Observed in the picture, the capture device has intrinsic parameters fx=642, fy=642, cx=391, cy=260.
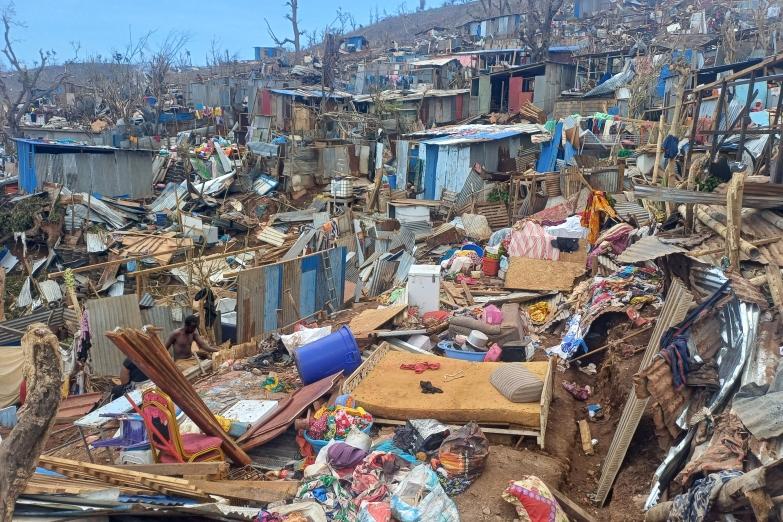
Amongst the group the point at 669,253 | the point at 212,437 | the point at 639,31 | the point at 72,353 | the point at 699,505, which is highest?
the point at 639,31

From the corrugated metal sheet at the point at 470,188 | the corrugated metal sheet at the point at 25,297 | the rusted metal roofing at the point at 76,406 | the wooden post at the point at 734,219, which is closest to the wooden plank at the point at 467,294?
the wooden post at the point at 734,219

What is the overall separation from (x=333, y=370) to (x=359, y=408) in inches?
50.4

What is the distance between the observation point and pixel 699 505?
397 centimetres

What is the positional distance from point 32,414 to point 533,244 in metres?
11.0

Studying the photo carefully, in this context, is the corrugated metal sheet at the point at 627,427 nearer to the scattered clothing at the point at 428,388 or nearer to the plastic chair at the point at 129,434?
the scattered clothing at the point at 428,388

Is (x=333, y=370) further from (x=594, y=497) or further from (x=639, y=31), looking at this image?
(x=639, y=31)

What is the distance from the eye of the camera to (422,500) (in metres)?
5.05

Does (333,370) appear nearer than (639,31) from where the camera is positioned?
Yes

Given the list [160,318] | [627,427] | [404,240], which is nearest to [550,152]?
[404,240]

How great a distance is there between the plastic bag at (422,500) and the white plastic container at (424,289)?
18.5 feet

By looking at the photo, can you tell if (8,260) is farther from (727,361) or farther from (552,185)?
(727,361)

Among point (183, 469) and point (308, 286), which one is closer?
point (183, 469)

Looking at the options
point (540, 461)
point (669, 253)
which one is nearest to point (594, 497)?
point (540, 461)

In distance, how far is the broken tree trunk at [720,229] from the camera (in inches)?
270
